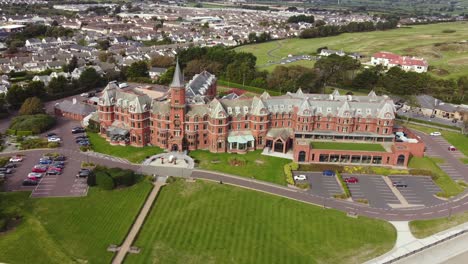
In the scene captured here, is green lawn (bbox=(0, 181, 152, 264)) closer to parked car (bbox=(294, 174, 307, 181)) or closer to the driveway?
parked car (bbox=(294, 174, 307, 181))

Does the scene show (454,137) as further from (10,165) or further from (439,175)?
(10,165)

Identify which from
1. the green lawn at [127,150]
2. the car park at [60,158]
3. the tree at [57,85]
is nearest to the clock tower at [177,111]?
the green lawn at [127,150]

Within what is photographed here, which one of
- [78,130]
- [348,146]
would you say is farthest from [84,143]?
[348,146]

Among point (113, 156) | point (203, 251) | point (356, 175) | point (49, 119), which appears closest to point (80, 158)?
point (113, 156)


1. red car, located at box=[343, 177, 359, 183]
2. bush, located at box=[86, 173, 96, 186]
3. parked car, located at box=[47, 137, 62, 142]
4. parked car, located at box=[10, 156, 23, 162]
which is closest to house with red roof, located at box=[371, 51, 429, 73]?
red car, located at box=[343, 177, 359, 183]

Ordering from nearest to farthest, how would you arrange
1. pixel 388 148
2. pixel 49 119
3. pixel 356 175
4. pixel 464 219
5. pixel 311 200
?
pixel 464 219 < pixel 311 200 < pixel 356 175 < pixel 388 148 < pixel 49 119

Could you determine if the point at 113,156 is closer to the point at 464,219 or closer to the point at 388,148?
the point at 388,148
